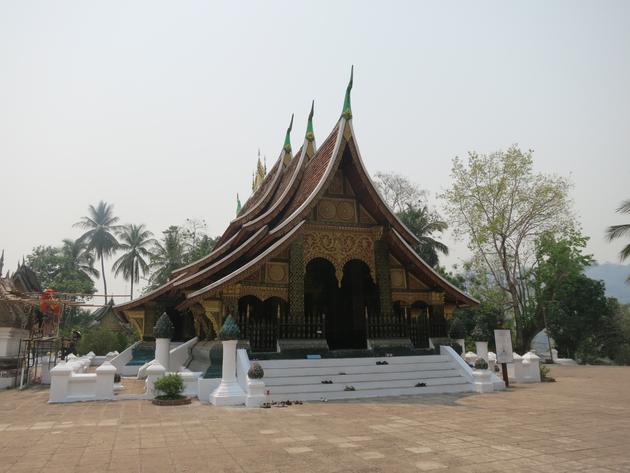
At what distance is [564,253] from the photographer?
23.5 meters

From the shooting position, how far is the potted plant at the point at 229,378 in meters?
8.48

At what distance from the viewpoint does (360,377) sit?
9.80 meters

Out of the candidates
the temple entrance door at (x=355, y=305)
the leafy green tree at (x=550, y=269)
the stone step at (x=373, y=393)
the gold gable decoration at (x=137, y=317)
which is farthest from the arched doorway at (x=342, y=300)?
the leafy green tree at (x=550, y=269)

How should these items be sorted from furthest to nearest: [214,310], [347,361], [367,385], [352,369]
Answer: [214,310] → [347,361] → [352,369] → [367,385]

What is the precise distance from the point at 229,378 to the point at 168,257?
27977 millimetres

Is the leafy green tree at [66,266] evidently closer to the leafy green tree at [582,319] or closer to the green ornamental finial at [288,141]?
the green ornamental finial at [288,141]

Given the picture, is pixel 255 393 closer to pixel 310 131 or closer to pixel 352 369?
pixel 352 369

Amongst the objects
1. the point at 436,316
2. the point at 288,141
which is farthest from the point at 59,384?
the point at 288,141

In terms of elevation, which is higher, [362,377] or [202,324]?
[202,324]

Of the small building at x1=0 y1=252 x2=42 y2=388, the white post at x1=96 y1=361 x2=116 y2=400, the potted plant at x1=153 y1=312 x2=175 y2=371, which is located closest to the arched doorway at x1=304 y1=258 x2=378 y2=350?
the potted plant at x1=153 y1=312 x2=175 y2=371

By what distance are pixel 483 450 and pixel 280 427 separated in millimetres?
2733

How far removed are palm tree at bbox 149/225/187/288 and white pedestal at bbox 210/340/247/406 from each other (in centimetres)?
2613

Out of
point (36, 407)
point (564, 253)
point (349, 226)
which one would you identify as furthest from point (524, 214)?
point (36, 407)

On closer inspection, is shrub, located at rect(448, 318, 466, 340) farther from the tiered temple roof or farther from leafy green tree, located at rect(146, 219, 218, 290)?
leafy green tree, located at rect(146, 219, 218, 290)
